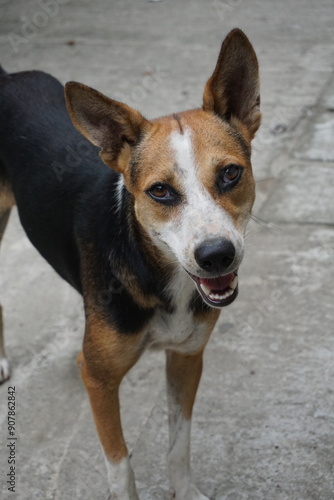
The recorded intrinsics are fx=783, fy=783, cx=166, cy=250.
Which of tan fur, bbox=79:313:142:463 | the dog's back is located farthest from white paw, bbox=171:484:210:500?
the dog's back

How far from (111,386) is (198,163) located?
1012 millimetres

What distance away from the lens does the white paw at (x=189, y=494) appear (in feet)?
11.5

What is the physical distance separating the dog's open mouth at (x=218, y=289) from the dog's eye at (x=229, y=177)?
1.03 feet

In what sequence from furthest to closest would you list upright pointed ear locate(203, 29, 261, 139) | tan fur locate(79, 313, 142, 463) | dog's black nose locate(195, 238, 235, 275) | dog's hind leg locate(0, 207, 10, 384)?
dog's hind leg locate(0, 207, 10, 384) → tan fur locate(79, 313, 142, 463) → upright pointed ear locate(203, 29, 261, 139) → dog's black nose locate(195, 238, 235, 275)

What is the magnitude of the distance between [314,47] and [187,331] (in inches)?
244

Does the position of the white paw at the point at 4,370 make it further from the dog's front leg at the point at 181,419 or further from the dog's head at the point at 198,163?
the dog's head at the point at 198,163

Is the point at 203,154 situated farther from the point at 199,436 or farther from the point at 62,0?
the point at 62,0

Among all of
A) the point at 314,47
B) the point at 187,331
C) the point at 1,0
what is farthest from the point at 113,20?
the point at 187,331

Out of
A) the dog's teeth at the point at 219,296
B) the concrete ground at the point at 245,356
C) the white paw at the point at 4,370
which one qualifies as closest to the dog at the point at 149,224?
the dog's teeth at the point at 219,296

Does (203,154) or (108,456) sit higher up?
(203,154)

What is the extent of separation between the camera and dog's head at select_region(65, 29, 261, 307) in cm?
274

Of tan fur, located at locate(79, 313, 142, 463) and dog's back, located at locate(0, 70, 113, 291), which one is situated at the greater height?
dog's back, located at locate(0, 70, 113, 291)

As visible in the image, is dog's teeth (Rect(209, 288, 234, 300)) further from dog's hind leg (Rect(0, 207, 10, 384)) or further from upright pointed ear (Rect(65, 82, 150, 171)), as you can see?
dog's hind leg (Rect(0, 207, 10, 384))

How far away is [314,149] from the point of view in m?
6.53
